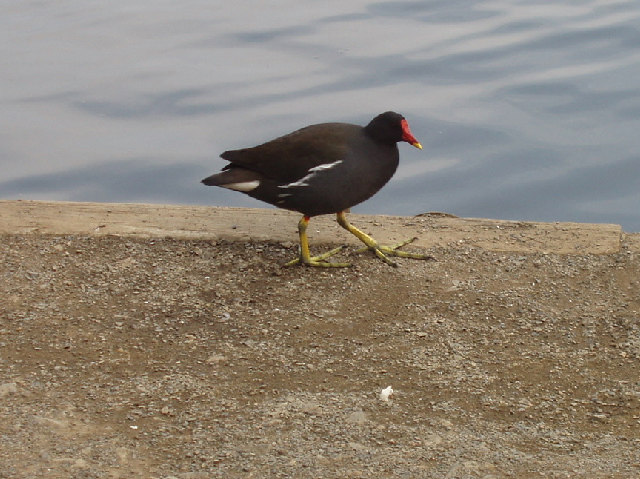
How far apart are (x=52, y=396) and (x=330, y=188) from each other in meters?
1.82

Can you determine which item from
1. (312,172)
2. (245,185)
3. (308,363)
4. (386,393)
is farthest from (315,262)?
(386,393)

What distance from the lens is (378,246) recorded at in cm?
509

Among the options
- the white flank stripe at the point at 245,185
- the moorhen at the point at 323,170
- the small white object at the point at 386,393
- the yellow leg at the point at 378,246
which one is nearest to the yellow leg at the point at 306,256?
the moorhen at the point at 323,170

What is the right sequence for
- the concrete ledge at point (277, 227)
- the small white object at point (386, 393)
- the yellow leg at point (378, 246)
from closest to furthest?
the small white object at point (386, 393) → the yellow leg at point (378, 246) → the concrete ledge at point (277, 227)

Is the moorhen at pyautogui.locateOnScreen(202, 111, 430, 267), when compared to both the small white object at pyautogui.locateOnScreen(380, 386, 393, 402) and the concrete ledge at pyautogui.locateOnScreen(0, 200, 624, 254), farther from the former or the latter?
the small white object at pyautogui.locateOnScreen(380, 386, 393, 402)

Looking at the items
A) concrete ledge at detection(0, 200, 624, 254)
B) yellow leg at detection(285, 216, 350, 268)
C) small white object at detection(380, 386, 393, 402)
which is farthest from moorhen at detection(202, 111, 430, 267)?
small white object at detection(380, 386, 393, 402)

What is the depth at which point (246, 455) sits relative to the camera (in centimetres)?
338

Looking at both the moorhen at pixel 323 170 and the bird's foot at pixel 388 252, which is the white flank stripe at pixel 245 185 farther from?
the bird's foot at pixel 388 252

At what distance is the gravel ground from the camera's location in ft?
11.1

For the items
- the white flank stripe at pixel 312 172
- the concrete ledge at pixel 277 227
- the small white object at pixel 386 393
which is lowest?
the small white object at pixel 386 393

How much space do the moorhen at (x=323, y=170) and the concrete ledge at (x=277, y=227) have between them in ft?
0.93

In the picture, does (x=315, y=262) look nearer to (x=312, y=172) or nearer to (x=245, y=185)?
(x=312, y=172)

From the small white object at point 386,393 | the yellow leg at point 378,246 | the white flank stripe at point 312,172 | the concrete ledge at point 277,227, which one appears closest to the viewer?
the small white object at point 386,393

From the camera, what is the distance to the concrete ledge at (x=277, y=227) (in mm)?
5203
